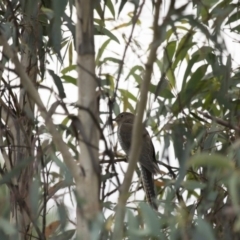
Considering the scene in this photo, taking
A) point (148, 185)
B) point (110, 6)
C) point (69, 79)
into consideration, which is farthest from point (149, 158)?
point (110, 6)

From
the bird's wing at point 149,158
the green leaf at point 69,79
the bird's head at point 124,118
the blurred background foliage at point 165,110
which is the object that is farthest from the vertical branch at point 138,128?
the bird's head at point 124,118

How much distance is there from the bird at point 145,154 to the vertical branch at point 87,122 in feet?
3.69

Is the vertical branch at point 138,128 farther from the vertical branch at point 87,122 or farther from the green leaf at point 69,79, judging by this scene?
the green leaf at point 69,79

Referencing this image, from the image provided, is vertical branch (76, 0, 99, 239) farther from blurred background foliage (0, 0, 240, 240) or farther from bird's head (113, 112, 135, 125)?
bird's head (113, 112, 135, 125)

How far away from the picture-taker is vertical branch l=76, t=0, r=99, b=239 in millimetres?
1973

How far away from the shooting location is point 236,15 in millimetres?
3115

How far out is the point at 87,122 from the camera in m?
2.01

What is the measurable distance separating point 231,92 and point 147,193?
0.61m

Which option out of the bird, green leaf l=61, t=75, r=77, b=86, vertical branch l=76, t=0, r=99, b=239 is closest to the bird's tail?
the bird

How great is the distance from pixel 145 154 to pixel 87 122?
2.27 meters

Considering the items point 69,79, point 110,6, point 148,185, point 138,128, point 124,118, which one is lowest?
point 138,128

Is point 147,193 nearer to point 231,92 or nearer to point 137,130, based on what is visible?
point 231,92

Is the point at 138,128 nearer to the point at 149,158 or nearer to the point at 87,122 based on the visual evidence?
the point at 87,122

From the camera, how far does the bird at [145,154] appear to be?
140 inches
